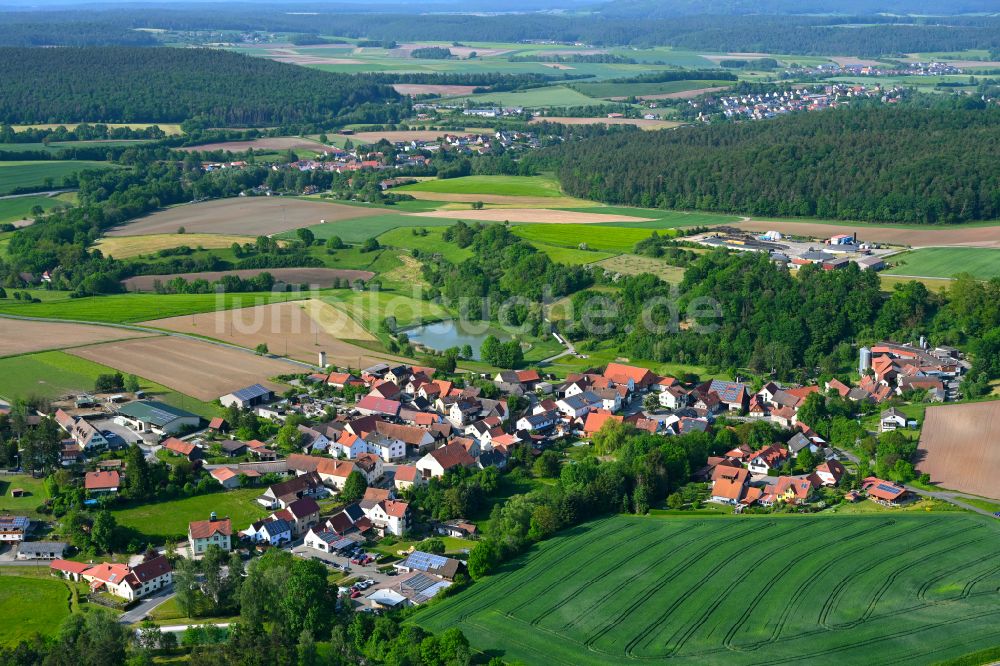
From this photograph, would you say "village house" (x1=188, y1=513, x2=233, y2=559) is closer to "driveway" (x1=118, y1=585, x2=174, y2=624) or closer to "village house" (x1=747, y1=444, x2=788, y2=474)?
"driveway" (x1=118, y1=585, x2=174, y2=624)

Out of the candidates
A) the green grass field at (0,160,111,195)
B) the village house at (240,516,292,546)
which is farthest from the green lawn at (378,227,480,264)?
the village house at (240,516,292,546)

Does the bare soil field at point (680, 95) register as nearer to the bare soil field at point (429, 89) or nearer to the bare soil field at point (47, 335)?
the bare soil field at point (429, 89)

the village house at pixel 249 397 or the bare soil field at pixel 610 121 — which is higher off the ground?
the bare soil field at pixel 610 121

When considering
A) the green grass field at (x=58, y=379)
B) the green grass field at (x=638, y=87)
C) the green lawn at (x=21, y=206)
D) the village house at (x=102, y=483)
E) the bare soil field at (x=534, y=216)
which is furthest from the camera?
the green grass field at (x=638, y=87)

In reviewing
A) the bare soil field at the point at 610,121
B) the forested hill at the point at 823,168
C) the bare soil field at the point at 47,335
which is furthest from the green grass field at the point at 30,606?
the bare soil field at the point at 610,121

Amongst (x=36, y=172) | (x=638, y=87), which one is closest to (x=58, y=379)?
(x=36, y=172)

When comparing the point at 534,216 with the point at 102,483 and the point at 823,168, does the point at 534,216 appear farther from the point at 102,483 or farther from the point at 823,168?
the point at 102,483

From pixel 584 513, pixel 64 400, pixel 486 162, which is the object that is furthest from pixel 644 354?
pixel 486 162
